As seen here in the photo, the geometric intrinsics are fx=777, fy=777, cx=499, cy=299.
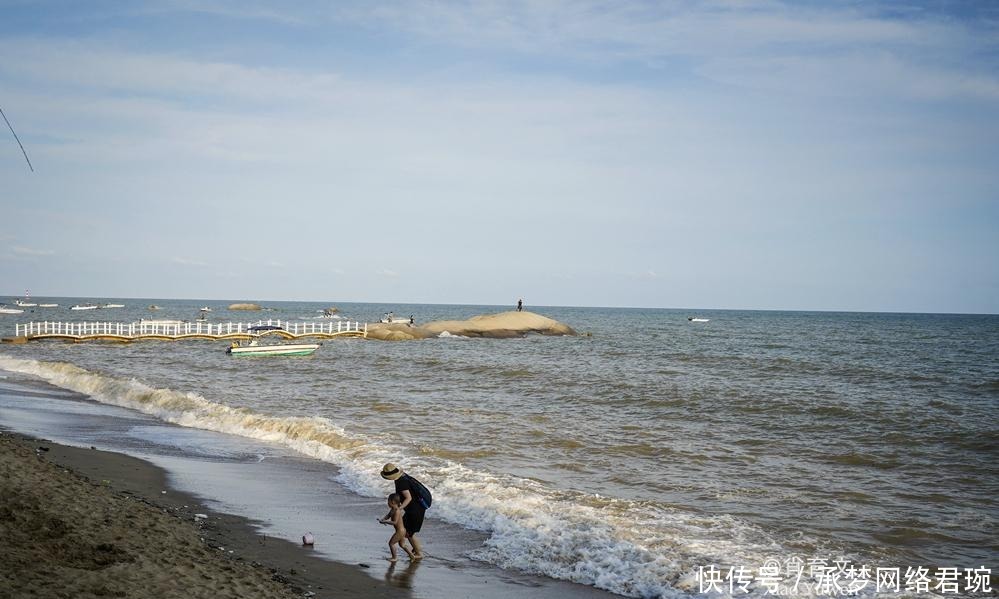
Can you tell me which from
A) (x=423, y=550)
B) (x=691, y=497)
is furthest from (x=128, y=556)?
(x=691, y=497)

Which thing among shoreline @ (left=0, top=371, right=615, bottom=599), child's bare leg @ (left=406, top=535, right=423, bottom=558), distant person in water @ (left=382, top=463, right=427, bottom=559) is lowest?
shoreline @ (left=0, top=371, right=615, bottom=599)

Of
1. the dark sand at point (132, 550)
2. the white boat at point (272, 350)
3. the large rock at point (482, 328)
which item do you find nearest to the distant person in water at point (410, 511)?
the dark sand at point (132, 550)

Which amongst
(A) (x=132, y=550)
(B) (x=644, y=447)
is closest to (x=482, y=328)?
(B) (x=644, y=447)

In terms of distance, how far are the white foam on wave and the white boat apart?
100 feet

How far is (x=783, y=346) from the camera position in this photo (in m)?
62.7

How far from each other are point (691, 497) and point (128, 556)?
9.09 m

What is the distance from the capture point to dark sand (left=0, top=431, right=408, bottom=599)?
710 centimetres

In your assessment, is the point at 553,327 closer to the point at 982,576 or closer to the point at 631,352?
the point at 631,352

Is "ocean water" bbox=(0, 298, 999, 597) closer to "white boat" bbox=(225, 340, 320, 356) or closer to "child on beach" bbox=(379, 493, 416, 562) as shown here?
"child on beach" bbox=(379, 493, 416, 562)

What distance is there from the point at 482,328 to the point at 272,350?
26.1m

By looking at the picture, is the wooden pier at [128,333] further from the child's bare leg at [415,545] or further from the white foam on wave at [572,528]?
the child's bare leg at [415,545]

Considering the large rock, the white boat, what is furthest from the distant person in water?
the large rock

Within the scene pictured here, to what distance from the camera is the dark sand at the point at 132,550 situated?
710 centimetres

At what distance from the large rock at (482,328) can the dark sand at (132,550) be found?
54681mm
